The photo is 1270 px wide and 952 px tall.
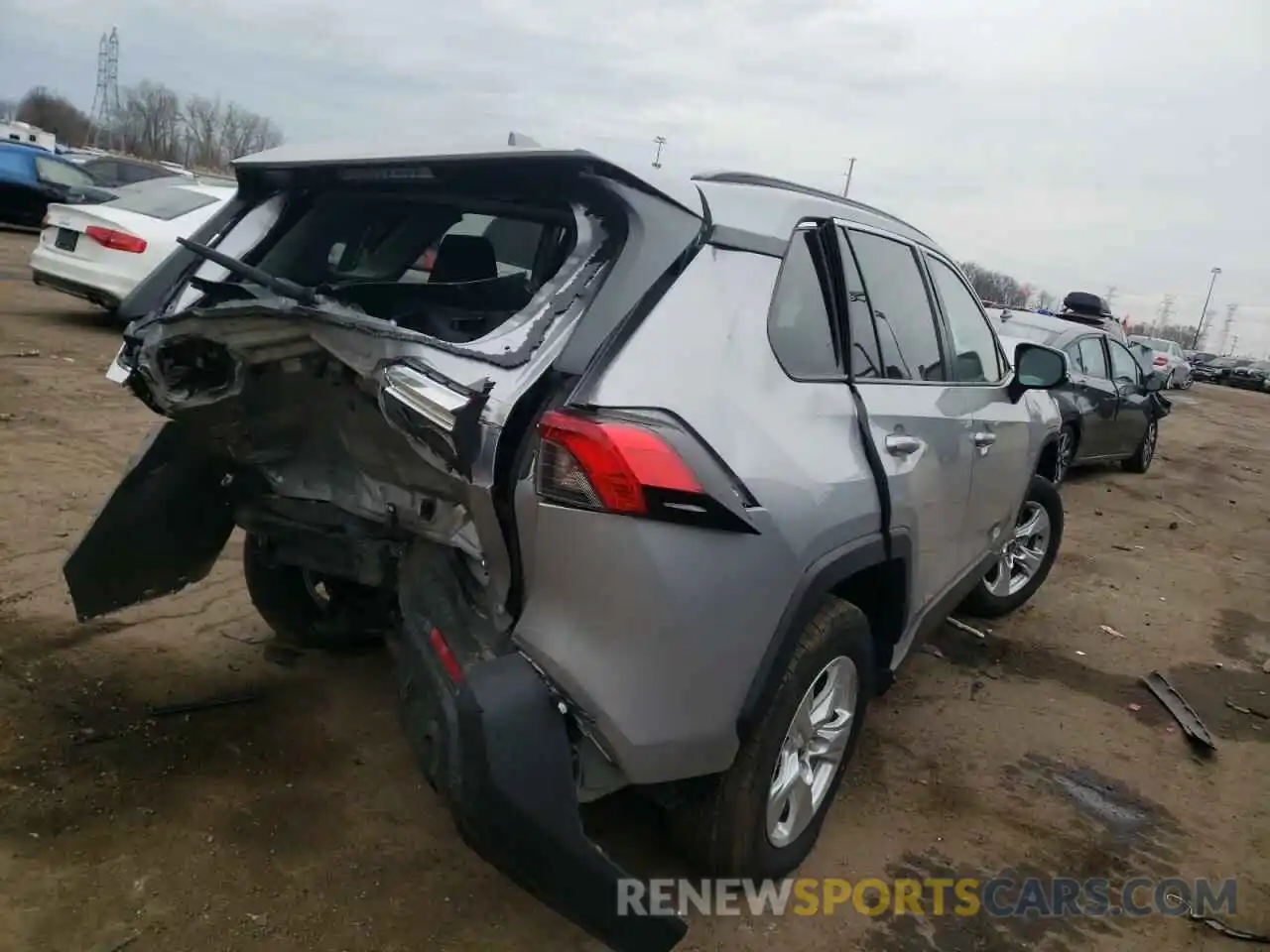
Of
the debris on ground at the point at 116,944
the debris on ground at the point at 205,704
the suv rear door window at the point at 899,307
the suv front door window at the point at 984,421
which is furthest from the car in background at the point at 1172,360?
the debris on ground at the point at 116,944

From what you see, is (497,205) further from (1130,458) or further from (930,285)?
(1130,458)

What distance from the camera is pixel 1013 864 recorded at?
10.3 feet

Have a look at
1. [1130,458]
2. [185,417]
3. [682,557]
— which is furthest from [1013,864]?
[1130,458]

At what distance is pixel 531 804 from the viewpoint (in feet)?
6.51

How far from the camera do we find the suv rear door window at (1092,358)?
975cm

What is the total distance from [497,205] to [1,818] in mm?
2252

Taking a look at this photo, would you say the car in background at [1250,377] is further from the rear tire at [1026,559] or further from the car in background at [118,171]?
the rear tire at [1026,559]

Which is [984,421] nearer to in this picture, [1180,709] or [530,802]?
[1180,709]

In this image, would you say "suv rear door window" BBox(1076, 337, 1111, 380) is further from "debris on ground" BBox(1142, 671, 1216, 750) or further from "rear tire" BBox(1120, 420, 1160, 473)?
"debris on ground" BBox(1142, 671, 1216, 750)

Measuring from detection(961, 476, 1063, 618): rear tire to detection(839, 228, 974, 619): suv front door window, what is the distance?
157 centimetres

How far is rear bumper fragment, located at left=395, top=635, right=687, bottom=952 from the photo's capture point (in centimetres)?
198

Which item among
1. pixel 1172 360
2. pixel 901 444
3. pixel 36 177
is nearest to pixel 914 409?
pixel 901 444

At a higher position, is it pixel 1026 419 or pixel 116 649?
pixel 1026 419

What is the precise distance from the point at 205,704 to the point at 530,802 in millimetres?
1998
